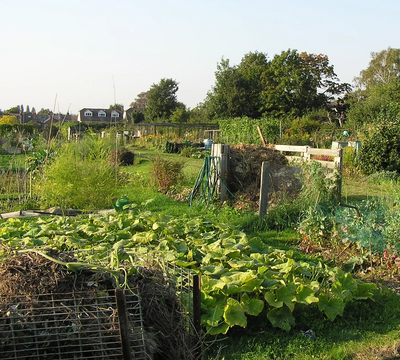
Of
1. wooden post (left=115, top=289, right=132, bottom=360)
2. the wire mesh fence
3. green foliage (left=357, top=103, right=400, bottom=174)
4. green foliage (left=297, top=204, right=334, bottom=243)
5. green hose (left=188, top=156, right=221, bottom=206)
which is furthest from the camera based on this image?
green foliage (left=357, top=103, right=400, bottom=174)

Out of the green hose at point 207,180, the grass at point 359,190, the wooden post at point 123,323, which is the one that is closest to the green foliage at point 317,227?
the green hose at point 207,180

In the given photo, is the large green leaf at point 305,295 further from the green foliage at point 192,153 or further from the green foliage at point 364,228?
the green foliage at point 192,153

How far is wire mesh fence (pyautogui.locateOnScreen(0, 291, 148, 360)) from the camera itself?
231 centimetres

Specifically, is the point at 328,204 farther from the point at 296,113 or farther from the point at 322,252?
the point at 296,113

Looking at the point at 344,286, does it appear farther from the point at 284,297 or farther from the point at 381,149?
the point at 381,149

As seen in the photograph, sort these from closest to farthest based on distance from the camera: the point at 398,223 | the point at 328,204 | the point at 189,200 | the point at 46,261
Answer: the point at 46,261 → the point at 398,223 → the point at 328,204 → the point at 189,200

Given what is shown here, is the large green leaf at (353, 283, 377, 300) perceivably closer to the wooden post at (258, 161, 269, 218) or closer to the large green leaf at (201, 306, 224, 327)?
the large green leaf at (201, 306, 224, 327)

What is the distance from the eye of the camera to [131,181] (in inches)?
450

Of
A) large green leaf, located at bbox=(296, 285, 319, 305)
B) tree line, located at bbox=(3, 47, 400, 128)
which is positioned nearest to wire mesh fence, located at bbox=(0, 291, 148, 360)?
large green leaf, located at bbox=(296, 285, 319, 305)

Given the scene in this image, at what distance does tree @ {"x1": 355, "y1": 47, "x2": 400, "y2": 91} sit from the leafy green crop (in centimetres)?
4336

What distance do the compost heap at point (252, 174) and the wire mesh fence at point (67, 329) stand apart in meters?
5.67

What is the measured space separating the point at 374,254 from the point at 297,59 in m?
38.6

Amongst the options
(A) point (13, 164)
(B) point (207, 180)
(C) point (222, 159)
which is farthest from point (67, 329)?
(A) point (13, 164)

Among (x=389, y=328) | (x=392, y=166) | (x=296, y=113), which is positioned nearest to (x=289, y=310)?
(x=389, y=328)
